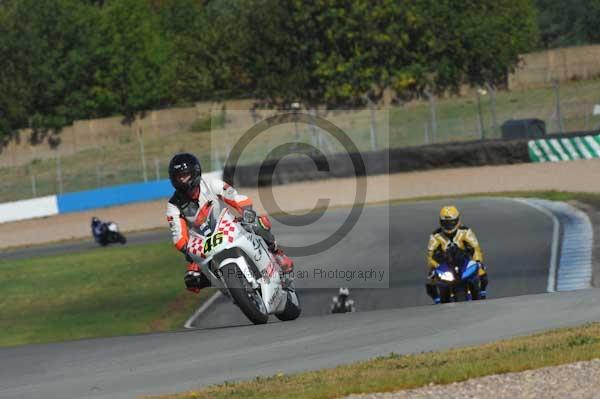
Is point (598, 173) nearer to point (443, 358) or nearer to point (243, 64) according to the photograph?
point (443, 358)

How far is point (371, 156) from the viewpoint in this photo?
31750mm

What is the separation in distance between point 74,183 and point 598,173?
1820cm

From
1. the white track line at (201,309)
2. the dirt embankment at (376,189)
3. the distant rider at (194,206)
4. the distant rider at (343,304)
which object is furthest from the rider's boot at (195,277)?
the dirt embankment at (376,189)

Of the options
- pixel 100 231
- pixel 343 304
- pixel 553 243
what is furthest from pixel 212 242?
pixel 100 231

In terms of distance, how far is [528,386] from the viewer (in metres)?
7.37

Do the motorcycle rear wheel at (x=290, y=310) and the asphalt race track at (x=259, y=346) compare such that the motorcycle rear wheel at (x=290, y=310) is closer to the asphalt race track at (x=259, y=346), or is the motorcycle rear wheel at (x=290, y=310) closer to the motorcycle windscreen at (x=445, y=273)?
the asphalt race track at (x=259, y=346)

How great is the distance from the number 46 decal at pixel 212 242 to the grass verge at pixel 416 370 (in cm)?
243

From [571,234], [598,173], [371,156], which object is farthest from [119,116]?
[571,234]

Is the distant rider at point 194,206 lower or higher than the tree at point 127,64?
lower

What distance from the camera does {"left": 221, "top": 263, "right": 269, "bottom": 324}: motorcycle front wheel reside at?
10578 mm

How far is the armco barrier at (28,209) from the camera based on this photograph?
3712cm

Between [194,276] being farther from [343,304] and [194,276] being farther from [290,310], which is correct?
[343,304]

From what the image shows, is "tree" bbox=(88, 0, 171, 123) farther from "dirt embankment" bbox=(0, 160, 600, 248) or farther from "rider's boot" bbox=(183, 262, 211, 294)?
"rider's boot" bbox=(183, 262, 211, 294)

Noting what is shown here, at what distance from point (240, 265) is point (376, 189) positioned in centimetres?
2166
